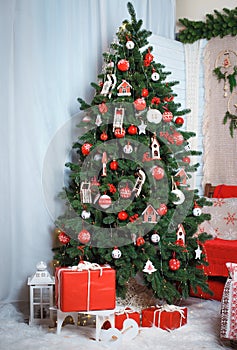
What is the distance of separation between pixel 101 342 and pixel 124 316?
23 cm

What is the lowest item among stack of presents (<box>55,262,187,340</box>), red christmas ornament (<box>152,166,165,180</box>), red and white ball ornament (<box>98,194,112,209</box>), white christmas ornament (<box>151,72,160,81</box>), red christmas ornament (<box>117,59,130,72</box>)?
stack of presents (<box>55,262,187,340</box>)

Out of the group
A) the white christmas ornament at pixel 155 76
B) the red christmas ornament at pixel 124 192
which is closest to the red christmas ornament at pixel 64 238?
the red christmas ornament at pixel 124 192

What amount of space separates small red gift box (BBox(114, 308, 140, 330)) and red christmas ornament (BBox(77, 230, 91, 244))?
0.45m

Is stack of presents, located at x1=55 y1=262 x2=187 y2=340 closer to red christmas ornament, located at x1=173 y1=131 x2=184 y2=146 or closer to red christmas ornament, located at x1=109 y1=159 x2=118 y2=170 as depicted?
red christmas ornament, located at x1=109 y1=159 x2=118 y2=170

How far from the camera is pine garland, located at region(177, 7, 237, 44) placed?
4206 mm


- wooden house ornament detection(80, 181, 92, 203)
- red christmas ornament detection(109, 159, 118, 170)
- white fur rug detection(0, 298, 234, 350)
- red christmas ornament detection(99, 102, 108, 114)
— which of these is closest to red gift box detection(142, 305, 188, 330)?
white fur rug detection(0, 298, 234, 350)

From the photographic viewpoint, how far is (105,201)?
313 cm

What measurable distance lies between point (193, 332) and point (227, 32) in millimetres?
2416

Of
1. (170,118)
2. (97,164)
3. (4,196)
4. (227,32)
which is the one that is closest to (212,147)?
(227,32)

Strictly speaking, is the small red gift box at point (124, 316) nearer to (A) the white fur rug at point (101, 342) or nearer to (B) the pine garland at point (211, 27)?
(A) the white fur rug at point (101, 342)

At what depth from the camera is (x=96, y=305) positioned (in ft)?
9.50

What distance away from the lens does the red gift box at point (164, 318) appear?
3.09 m

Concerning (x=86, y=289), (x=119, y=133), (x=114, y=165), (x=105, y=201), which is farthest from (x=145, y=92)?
(x=86, y=289)

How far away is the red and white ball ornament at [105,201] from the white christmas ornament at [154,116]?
0.55 meters
